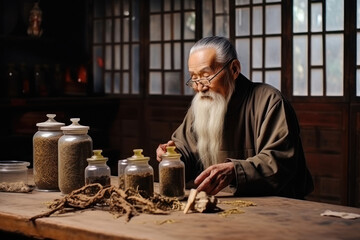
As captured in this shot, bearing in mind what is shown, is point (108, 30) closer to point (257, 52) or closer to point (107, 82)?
point (107, 82)

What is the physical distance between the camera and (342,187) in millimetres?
5469

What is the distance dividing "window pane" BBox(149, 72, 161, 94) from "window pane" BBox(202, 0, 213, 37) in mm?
727

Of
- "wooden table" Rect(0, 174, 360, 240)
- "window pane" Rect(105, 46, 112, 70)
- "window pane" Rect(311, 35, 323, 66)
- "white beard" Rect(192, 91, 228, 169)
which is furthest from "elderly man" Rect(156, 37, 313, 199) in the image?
"window pane" Rect(105, 46, 112, 70)

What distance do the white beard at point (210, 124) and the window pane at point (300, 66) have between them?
2479 mm

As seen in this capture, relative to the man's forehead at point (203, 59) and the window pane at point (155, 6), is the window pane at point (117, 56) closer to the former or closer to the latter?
the window pane at point (155, 6)

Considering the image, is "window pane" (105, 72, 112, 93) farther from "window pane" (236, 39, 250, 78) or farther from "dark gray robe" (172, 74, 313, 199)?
"dark gray robe" (172, 74, 313, 199)

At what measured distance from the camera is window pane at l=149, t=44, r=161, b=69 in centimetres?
672

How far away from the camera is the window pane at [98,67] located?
23.6ft

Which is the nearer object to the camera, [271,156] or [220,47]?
[271,156]

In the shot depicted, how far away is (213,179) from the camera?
9.07 feet

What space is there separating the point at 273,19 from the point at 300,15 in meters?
0.25

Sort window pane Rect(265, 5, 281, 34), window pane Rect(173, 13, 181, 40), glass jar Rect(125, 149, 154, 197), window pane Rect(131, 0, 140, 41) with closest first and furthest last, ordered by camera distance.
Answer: glass jar Rect(125, 149, 154, 197) < window pane Rect(265, 5, 281, 34) < window pane Rect(173, 13, 181, 40) < window pane Rect(131, 0, 140, 41)

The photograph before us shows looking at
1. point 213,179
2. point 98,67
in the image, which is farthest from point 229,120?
point 98,67

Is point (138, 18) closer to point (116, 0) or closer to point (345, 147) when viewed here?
point (116, 0)
